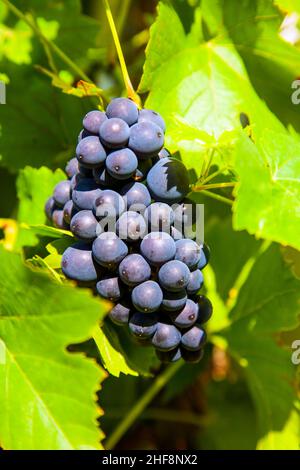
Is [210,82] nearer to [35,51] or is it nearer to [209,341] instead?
[35,51]

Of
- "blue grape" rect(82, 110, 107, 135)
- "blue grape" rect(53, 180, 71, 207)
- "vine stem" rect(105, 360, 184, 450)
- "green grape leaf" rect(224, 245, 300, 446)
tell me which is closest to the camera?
"blue grape" rect(82, 110, 107, 135)

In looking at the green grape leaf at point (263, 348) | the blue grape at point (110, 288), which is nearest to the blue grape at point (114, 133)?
the blue grape at point (110, 288)

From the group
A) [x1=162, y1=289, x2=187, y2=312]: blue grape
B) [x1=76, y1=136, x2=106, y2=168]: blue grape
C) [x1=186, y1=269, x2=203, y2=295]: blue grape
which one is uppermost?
[x1=76, y1=136, x2=106, y2=168]: blue grape

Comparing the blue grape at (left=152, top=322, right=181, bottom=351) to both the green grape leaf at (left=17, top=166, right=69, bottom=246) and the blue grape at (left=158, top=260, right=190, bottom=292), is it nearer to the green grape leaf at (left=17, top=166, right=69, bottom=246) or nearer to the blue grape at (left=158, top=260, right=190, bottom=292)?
the blue grape at (left=158, top=260, right=190, bottom=292)

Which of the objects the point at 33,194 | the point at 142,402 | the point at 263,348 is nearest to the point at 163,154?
the point at 33,194

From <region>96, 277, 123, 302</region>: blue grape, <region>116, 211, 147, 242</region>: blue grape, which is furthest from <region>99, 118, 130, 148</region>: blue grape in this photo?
<region>96, 277, 123, 302</region>: blue grape
